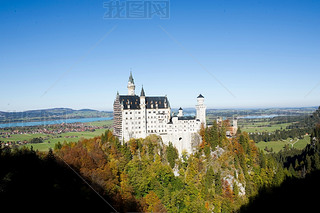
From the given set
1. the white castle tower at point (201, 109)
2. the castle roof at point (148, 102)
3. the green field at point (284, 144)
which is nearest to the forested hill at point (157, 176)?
the white castle tower at point (201, 109)

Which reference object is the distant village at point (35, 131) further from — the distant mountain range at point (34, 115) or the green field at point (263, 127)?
the green field at point (263, 127)

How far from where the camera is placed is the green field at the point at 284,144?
10619cm

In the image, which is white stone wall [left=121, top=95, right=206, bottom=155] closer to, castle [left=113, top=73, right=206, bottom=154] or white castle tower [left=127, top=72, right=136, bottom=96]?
castle [left=113, top=73, right=206, bottom=154]

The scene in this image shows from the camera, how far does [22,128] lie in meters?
62.9

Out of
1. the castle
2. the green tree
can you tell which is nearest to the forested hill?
the green tree

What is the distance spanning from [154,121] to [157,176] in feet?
54.1

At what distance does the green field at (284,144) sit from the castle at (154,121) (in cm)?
6016

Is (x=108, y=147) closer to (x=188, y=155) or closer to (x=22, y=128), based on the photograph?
(x=188, y=155)

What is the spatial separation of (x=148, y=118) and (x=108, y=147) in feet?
45.0

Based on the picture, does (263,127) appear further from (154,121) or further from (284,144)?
(154,121)

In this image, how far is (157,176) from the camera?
5084 cm

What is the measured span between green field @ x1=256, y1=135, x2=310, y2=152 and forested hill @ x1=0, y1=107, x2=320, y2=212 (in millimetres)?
35389

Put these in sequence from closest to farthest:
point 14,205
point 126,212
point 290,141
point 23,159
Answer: point 14,205
point 126,212
point 23,159
point 290,141

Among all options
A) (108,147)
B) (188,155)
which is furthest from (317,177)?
(108,147)
